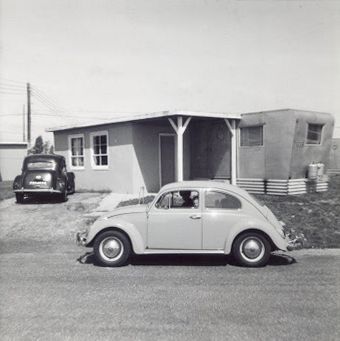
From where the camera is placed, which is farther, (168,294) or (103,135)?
(103,135)

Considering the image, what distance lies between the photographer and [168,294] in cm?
571

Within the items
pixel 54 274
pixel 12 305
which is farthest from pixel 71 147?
pixel 12 305

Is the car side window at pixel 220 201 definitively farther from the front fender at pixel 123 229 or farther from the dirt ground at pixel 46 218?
the dirt ground at pixel 46 218

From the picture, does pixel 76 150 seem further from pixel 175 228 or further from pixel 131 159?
pixel 175 228

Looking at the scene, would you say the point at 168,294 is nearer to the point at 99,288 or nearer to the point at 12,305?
the point at 99,288

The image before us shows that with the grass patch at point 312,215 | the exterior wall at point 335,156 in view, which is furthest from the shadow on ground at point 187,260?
the exterior wall at point 335,156

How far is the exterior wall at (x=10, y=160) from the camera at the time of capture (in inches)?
1297

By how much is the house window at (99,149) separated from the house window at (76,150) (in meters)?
0.88

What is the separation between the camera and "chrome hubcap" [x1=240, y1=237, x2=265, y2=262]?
7.24 meters

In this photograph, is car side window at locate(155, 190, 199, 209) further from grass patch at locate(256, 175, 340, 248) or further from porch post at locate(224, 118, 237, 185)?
porch post at locate(224, 118, 237, 185)

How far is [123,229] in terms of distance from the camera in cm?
742

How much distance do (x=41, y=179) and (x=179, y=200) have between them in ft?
29.5

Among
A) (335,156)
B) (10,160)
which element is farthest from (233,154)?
(10,160)

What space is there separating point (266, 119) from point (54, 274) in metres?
10.9
